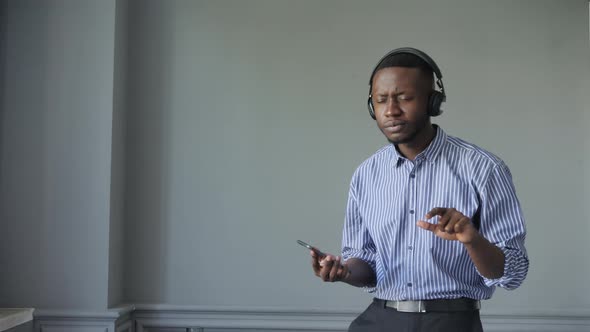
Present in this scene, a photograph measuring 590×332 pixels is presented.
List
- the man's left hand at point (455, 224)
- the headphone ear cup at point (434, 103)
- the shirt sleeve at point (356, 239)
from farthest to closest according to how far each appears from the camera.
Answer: the shirt sleeve at point (356, 239)
the headphone ear cup at point (434, 103)
the man's left hand at point (455, 224)

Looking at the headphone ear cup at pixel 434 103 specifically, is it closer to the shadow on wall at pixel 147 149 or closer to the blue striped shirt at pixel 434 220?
the blue striped shirt at pixel 434 220

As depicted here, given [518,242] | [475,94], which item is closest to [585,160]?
[475,94]

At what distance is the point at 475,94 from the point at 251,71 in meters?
1.10

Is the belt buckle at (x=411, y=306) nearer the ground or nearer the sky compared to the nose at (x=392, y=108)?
nearer the ground

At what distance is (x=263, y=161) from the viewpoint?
10.4 ft

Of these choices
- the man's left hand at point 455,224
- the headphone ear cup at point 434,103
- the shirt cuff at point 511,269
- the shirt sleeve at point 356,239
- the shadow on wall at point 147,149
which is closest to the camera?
the man's left hand at point 455,224

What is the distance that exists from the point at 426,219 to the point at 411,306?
223 millimetres

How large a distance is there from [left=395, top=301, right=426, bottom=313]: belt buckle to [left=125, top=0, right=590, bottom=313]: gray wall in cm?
149

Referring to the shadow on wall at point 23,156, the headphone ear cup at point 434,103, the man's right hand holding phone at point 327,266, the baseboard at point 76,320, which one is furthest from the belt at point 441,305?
the shadow on wall at point 23,156

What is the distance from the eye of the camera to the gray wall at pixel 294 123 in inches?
122

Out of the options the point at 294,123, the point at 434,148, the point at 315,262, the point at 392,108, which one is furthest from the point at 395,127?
the point at 294,123

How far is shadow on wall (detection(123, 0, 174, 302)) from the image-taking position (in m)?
3.18

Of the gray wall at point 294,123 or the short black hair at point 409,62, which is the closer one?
the short black hair at point 409,62

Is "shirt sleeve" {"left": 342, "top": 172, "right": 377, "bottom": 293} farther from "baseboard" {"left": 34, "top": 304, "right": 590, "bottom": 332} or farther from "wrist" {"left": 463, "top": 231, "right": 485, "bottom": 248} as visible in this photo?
"baseboard" {"left": 34, "top": 304, "right": 590, "bottom": 332}
